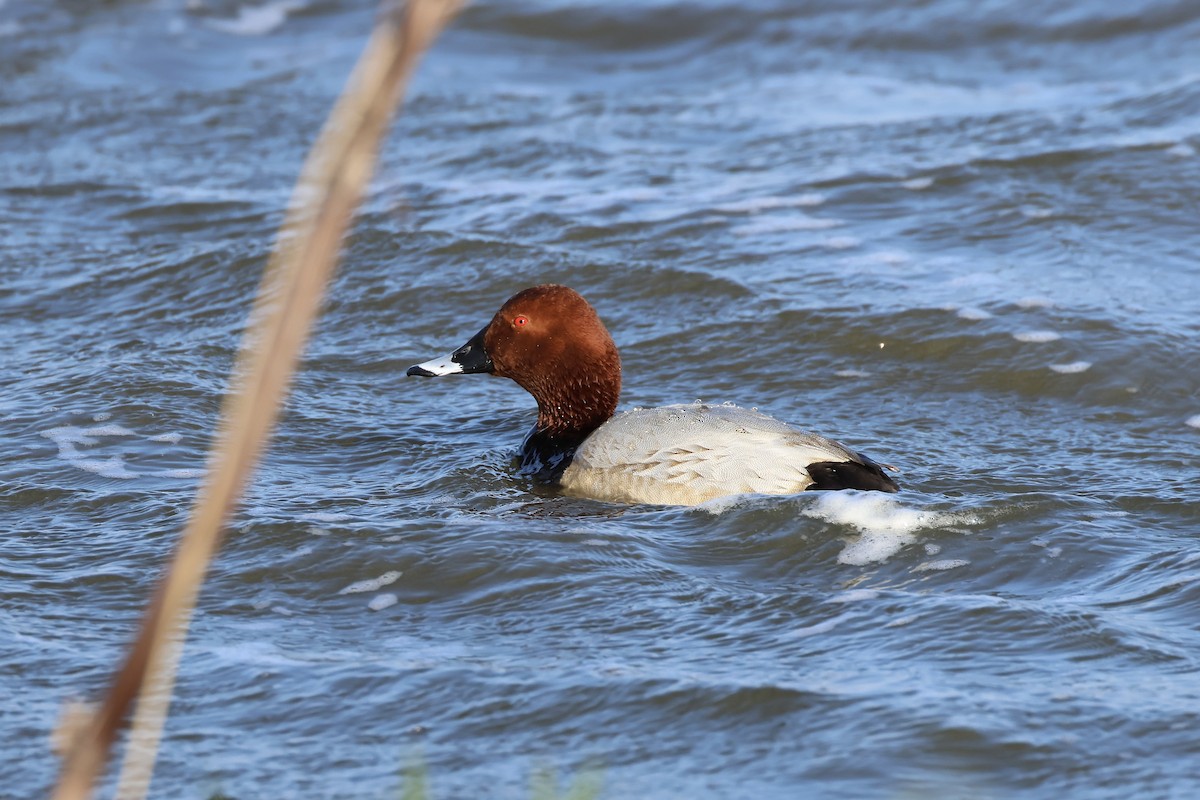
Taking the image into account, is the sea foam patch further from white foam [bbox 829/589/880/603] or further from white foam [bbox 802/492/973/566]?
white foam [bbox 829/589/880/603]

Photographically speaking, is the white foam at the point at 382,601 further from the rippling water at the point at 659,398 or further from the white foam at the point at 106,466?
the white foam at the point at 106,466

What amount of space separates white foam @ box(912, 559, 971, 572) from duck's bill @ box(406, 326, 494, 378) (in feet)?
7.09

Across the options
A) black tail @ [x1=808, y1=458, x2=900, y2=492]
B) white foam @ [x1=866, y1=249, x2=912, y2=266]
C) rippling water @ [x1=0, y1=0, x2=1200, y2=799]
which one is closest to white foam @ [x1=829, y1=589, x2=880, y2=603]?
rippling water @ [x1=0, y1=0, x2=1200, y2=799]

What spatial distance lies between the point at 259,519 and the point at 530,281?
316cm

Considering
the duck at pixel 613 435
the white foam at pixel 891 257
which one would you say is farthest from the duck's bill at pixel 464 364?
the white foam at pixel 891 257

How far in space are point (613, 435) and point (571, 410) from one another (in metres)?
0.54

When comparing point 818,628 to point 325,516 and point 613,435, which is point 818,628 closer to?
point 613,435

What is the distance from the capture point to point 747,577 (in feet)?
15.6

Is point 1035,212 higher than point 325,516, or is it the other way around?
point 1035,212

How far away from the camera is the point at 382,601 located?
470 centimetres

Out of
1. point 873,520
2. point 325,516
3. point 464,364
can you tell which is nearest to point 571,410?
point 464,364

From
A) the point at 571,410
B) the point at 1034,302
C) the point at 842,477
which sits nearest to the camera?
the point at 842,477

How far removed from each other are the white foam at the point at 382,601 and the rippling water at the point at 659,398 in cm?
6

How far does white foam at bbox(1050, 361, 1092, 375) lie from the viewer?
6840 millimetres
